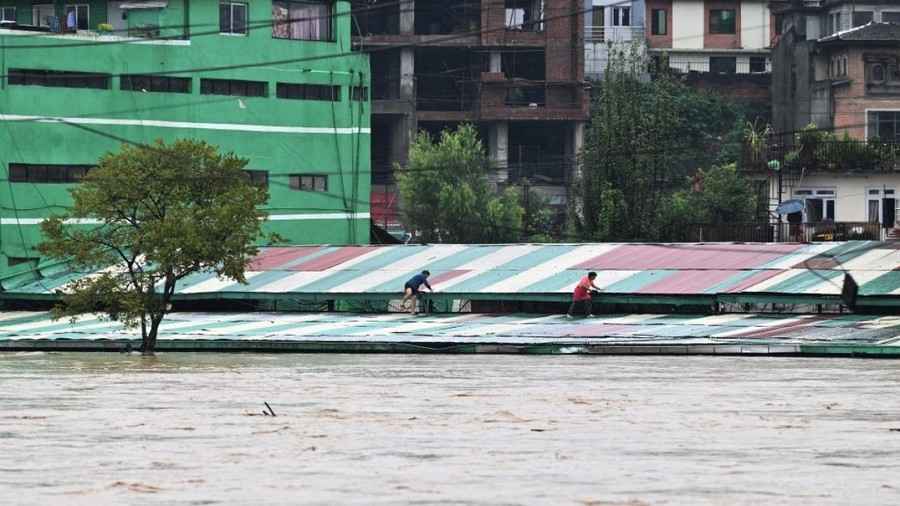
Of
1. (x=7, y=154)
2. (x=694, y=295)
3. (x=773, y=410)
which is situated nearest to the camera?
(x=773, y=410)

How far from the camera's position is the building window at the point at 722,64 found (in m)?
97.1

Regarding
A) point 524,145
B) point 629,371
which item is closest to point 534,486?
A: point 629,371


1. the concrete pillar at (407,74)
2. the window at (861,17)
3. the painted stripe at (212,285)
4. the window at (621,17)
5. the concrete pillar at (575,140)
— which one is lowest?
the painted stripe at (212,285)

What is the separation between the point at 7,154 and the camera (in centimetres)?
5725

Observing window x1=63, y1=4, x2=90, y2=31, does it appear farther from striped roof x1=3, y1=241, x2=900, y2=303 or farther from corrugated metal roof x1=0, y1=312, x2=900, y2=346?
corrugated metal roof x1=0, y1=312, x2=900, y2=346

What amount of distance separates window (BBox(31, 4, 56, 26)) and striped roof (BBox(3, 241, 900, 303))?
20036mm

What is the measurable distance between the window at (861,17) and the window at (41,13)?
36.9 m

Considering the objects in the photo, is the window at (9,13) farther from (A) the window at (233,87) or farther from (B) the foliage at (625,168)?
(B) the foliage at (625,168)

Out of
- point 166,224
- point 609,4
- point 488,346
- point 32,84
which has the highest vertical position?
point 609,4

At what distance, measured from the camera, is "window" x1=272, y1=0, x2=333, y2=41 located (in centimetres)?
6694

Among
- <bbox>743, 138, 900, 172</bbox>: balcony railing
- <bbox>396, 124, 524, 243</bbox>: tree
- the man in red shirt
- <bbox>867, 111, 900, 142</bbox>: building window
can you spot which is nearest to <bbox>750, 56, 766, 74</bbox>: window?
<bbox>867, 111, 900, 142</bbox>: building window

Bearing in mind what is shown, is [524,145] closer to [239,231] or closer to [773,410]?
[239,231]

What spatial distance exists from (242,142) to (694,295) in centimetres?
3068

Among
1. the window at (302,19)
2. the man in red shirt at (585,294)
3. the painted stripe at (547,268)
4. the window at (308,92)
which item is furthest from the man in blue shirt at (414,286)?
the window at (302,19)
